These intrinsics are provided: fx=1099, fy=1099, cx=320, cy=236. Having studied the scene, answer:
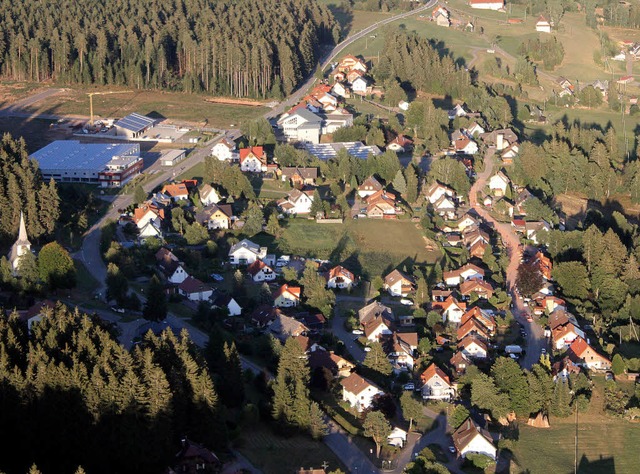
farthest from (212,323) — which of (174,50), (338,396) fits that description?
(174,50)

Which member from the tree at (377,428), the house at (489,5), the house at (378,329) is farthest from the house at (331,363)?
the house at (489,5)

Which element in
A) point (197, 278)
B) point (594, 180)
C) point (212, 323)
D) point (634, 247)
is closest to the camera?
point (212, 323)

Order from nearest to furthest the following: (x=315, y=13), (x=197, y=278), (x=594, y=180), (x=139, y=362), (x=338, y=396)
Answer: (x=139, y=362), (x=338, y=396), (x=197, y=278), (x=594, y=180), (x=315, y=13)

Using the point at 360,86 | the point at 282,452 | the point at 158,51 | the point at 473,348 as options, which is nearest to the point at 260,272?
the point at 473,348

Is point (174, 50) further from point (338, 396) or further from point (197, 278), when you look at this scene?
point (338, 396)

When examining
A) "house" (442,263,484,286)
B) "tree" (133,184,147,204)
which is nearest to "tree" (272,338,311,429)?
"house" (442,263,484,286)

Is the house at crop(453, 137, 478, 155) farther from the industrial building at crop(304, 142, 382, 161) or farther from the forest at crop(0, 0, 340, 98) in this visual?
the forest at crop(0, 0, 340, 98)

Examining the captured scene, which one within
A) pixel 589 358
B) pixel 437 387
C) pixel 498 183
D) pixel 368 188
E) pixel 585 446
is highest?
pixel 368 188

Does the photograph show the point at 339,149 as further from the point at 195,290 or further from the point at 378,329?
the point at 378,329
